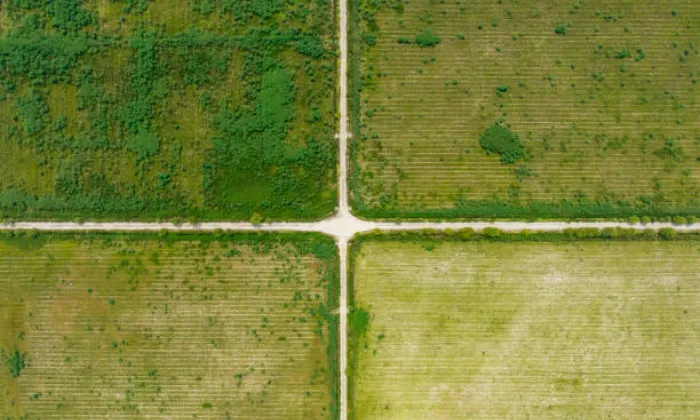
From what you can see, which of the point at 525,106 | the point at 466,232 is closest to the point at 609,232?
the point at 466,232

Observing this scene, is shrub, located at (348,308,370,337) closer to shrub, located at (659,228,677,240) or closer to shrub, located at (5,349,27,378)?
→ shrub, located at (659,228,677,240)

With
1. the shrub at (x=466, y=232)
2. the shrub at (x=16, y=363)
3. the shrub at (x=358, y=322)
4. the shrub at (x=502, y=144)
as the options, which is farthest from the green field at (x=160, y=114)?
the shrub at (x=502, y=144)

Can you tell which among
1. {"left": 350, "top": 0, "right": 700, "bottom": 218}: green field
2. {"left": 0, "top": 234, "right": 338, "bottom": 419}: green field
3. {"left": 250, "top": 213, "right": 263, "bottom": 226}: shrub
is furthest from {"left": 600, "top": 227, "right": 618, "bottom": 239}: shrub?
{"left": 250, "top": 213, "right": 263, "bottom": 226}: shrub

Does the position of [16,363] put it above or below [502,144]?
below

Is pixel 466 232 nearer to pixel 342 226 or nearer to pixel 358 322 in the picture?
pixel 342 226

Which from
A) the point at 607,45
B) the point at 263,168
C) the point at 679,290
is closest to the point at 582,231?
the point at 679,290
